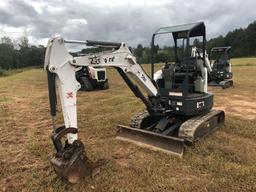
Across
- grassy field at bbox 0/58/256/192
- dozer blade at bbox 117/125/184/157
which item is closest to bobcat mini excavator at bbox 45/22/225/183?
dozer blade at bbox 117/125/184/157

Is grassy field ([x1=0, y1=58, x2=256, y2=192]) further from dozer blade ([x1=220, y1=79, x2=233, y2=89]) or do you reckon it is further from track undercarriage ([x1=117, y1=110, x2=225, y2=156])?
dozer blade ([x1=220, y1=79, x2=233, y2=89])

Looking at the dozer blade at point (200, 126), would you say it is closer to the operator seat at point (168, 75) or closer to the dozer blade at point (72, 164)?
the operator seat at point (168, 75)

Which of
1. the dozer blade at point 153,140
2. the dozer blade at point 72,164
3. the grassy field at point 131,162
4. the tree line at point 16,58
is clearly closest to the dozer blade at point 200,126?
the grassy field at point 131,162

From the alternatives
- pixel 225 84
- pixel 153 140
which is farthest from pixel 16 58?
pixel 153 140

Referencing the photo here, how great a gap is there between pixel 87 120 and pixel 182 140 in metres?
3.96

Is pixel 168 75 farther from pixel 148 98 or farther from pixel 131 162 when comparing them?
pixel 131 162

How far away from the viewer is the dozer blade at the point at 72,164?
4184mm

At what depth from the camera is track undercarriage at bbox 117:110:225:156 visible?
5.51 meters

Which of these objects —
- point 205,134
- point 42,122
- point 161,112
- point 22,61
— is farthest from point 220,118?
point 22,61

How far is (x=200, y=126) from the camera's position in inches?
232

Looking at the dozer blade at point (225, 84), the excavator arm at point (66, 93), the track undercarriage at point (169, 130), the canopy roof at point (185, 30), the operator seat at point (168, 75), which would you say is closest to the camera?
the excavator arm at point (66, 93)

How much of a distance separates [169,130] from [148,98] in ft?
2.81

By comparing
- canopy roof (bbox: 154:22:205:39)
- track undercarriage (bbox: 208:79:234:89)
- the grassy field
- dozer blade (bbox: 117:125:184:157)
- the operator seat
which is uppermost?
canopy roof (bbox: 154:22:205:39)

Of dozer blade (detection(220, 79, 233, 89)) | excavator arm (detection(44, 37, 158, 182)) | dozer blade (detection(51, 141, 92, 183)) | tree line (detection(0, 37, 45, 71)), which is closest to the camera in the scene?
excavator arm (detection(44, 37, 158, 182))
